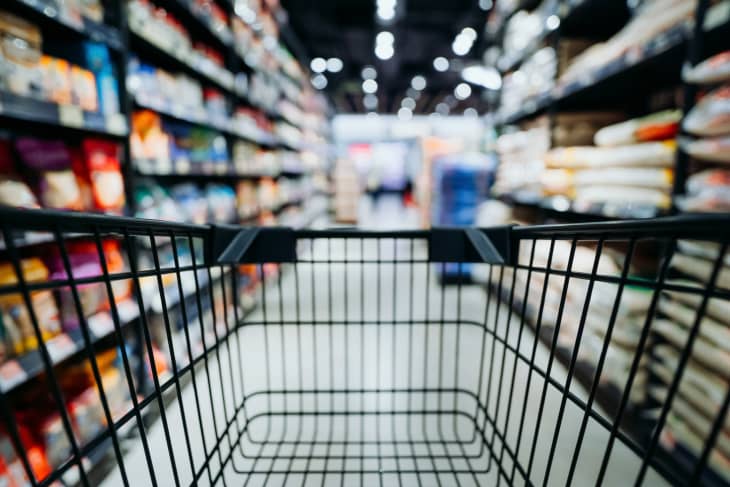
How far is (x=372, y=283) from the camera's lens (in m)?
3.69

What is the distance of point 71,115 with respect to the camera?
123 cm

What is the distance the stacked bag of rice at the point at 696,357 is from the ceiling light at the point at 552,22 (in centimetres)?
163

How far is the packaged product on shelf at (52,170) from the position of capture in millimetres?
1223

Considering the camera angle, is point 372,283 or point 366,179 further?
point 366,179

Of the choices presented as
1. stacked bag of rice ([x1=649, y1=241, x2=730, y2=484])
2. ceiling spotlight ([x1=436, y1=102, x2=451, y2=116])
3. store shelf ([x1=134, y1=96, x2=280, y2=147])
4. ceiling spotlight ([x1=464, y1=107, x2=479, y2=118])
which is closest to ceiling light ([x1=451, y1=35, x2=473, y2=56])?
store shelf ([x1=134, y1=96, x2=280, y2=147])

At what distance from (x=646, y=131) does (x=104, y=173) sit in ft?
7.22

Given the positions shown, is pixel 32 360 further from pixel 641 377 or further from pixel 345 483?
pixel 641 377

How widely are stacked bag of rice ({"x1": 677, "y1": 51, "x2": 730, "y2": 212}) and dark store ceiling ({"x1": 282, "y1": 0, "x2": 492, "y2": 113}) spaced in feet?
14.8

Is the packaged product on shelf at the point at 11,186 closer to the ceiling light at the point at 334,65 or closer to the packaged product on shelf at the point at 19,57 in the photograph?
the packaged product on shelf at the point at 19,57

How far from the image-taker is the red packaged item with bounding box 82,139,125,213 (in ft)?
4.67

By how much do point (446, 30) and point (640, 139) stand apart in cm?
666

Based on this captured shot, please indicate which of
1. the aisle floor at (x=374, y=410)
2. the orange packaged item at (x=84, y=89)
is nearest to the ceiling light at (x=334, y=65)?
the aisle floor at (x=374, y=410)

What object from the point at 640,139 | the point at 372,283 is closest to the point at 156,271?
the point at 640,139

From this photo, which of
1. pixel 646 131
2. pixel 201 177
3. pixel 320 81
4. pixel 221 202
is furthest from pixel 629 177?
pixel 320 81
